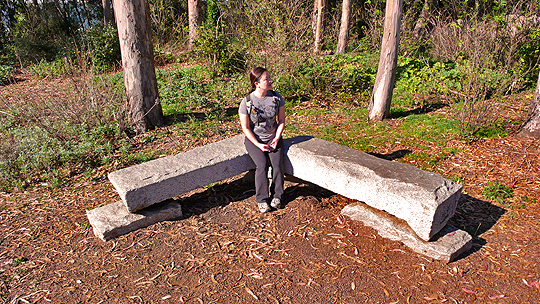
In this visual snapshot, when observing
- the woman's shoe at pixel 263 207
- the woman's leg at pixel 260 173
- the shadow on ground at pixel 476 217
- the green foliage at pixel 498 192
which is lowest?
the woman's shoe at pixel 263 207

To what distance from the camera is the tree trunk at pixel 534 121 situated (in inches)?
215

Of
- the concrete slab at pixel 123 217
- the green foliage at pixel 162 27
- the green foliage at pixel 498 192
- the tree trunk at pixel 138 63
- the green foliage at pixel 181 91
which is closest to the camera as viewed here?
the concrete slab at pixel 123 217

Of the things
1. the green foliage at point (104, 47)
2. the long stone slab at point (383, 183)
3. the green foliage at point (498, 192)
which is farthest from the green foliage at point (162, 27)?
the green foliage at point (498, 192)

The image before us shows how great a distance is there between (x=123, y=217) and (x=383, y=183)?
8.36 feet

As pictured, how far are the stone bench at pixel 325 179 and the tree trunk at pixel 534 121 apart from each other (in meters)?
3.09

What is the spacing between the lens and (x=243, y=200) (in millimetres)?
4270

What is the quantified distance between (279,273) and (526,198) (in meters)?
3.06

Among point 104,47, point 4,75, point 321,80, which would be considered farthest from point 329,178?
point 4,75

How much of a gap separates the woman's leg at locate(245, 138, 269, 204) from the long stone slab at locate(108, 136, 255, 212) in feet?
0.39

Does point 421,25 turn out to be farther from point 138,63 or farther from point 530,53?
point 138,63

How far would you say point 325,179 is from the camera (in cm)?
382

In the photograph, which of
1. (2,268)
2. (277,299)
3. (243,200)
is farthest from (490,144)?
(2,268)

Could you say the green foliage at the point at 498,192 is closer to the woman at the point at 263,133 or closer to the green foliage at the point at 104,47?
the woman at the point at 263,133

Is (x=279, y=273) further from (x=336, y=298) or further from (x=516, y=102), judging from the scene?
(x=516, y=102)
